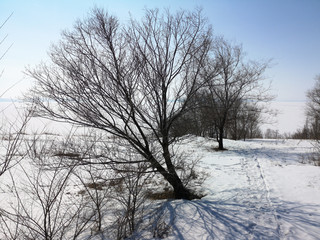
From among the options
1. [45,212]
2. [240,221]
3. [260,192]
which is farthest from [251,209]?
[45,212]

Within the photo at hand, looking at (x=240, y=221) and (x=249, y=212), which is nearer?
(x=240, y=221)

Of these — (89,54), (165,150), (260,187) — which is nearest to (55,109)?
(89,54)

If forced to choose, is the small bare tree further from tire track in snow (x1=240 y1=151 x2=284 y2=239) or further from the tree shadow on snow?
tire track in snow (x1=240 y1=151 x2=284 y2=239)

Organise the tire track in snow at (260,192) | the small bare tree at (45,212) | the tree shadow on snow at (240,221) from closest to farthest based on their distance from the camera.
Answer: the small bare tree at (45,212) → the tree shadow on snow at (240,221) → the tire track in snow at (260,192)

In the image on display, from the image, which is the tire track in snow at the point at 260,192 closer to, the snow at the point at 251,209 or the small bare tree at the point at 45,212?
the snow at the point at 251,209

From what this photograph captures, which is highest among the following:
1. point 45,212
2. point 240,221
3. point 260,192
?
point 45,212

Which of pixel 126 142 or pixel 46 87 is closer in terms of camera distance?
pixel 46 87

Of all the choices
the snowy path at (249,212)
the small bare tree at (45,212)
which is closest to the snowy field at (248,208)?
the snowy path at (249,212)

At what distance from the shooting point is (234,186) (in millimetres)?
5707

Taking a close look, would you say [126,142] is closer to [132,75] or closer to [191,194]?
[132,75]

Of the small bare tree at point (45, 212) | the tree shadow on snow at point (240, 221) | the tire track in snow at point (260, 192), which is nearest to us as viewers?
the small bare tree at point (45, 212)

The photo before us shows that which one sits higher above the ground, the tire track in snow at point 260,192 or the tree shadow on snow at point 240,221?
the tire track in snow at point 260,192

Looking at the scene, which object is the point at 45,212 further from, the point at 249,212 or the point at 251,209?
the point at 251,209

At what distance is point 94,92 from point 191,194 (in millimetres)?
4019
